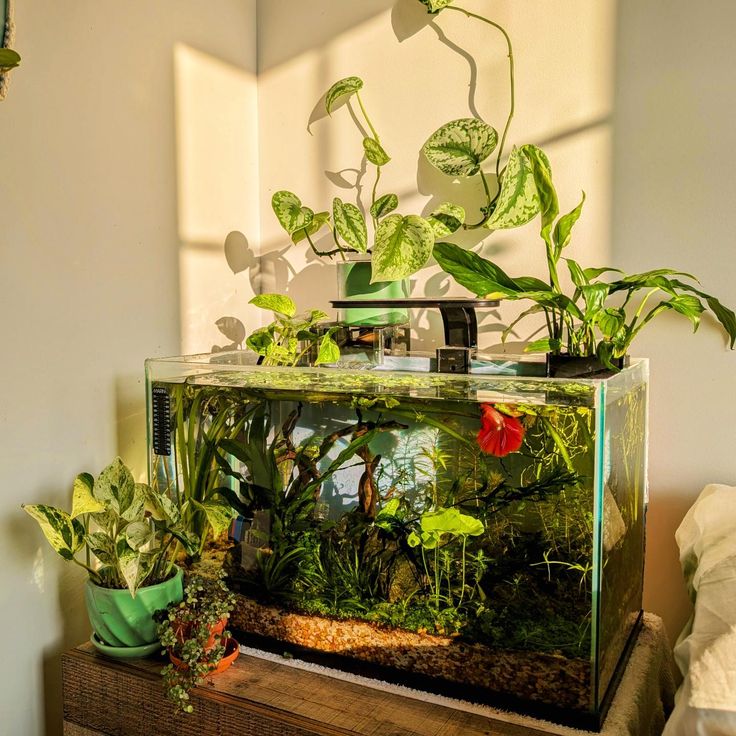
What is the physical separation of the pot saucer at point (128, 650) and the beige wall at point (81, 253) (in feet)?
0.61

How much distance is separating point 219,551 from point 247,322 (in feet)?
2.14

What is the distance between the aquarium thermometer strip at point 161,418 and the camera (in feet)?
4.26

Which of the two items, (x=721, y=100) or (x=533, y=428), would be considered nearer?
(x=533, y=428)

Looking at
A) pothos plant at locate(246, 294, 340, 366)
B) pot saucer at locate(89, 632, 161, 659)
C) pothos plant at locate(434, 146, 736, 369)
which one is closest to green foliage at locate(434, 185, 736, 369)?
pothos plant at locate(434, 146, 736, 369)

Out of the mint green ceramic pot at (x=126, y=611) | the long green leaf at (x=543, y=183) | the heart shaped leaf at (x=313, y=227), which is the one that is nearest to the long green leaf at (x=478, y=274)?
the long green leaf at (x=543, y=183)

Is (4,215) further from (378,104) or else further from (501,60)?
(501,60)

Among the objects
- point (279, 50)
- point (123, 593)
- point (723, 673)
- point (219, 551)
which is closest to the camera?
point (723, 673)

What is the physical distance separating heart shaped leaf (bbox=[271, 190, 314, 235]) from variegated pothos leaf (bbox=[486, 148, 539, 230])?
0.42 m

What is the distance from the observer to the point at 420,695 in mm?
1089

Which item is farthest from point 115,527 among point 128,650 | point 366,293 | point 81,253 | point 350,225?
point 350,225

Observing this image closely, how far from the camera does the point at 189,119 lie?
1.56m

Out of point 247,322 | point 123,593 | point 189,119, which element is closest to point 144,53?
point 189,119

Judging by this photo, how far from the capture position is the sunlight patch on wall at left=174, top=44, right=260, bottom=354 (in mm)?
1548

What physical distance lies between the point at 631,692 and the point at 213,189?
4.33 feet
